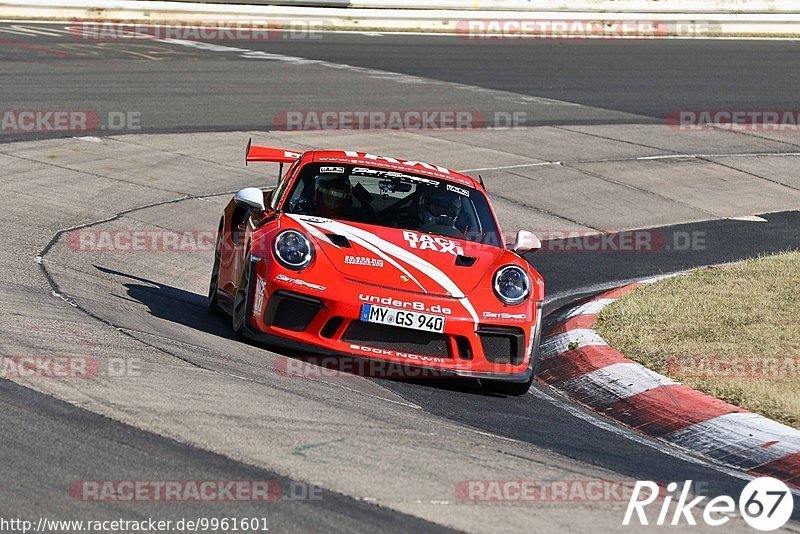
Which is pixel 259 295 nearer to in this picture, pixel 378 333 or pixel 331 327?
pixel 331 327

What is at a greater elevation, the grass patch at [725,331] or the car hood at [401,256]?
the car hood at [401,256]

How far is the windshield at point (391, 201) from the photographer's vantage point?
8.34 m

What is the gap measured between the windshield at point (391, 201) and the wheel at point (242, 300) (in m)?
0.73

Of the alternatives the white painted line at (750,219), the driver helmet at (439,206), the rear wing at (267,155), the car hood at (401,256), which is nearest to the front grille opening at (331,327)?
the car hood at (401,256)

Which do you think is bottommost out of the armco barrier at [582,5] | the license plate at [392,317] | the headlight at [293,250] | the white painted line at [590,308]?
the white painted line at [590,308]

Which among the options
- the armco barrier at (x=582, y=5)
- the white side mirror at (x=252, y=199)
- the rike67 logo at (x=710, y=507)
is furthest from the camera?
the armco barrier at (x=582, y=5)

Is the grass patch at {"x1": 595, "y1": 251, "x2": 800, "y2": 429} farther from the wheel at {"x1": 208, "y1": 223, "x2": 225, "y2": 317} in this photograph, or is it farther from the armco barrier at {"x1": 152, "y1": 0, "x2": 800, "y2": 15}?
the armco barrier at {"x1": 152, "y1": 0, "x2": 800, "y2": 15}

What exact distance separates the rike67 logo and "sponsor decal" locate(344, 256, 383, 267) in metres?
2.53

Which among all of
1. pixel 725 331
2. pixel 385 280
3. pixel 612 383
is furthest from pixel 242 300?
pixel 725 331

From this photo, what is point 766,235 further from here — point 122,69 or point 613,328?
point 122,69

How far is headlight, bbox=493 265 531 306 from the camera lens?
7520mm

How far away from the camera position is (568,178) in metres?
15.5

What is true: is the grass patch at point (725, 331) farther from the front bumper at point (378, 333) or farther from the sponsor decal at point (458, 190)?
the sponsor decal at point (458, 190)

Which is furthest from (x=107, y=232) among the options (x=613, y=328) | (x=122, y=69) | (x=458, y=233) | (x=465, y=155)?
(x=122, y=69)
